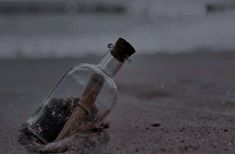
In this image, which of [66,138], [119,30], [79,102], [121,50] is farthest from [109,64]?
[119,30]

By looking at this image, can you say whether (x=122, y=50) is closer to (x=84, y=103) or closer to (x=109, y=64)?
(x=109, y=64)

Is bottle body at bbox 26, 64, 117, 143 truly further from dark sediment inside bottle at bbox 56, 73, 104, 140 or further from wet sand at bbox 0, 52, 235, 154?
wet sand at bbox 0, 52, 235, 154

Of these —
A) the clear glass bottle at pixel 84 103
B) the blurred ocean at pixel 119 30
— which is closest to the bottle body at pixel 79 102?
the clear glass bottle at pixel 84 103

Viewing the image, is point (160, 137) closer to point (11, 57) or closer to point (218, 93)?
point (218, 93)

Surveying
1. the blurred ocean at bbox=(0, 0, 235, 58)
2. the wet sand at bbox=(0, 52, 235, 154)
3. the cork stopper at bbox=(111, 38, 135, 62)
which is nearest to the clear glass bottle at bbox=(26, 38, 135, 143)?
the cork stopper at bbox=(111, 38, 135, 62)

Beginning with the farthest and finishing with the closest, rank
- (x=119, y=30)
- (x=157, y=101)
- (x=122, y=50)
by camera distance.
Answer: (x=119, y=30) < (x=157, y=101) < (x=122, y=50)

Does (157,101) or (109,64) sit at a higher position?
(157,101)
